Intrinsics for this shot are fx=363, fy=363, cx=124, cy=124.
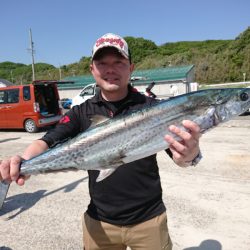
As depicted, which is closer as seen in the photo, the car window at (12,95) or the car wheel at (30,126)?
the car wheel at (30,126)

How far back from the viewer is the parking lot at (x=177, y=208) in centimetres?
443

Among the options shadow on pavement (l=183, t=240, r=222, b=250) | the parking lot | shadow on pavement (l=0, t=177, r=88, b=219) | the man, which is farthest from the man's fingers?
shadow on pavement (l=0, t=177, r=88, b=219)

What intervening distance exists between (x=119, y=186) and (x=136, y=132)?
1.50 feet

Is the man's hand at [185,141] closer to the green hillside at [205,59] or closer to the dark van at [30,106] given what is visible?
the dark van at [30,106]

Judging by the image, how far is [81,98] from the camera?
18094 millimetres

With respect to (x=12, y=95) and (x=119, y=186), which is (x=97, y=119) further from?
(x=12, y=95)

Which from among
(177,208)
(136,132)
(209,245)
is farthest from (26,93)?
(136,132)

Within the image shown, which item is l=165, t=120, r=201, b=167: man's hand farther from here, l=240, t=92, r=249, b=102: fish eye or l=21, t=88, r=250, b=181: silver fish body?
l=240, t=92, r=249, b=102: fish eye

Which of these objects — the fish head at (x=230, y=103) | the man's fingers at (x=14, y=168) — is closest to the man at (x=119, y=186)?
the man's fingers at (x=14, y=168)

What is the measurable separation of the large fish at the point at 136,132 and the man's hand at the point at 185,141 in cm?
4

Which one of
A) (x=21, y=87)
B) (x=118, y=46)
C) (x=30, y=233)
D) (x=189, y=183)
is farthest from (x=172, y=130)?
(x=21, y=87)

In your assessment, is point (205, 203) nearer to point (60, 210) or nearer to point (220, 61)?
point (60, 210)

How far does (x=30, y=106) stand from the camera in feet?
47.2

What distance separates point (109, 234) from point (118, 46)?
4.17 ft
